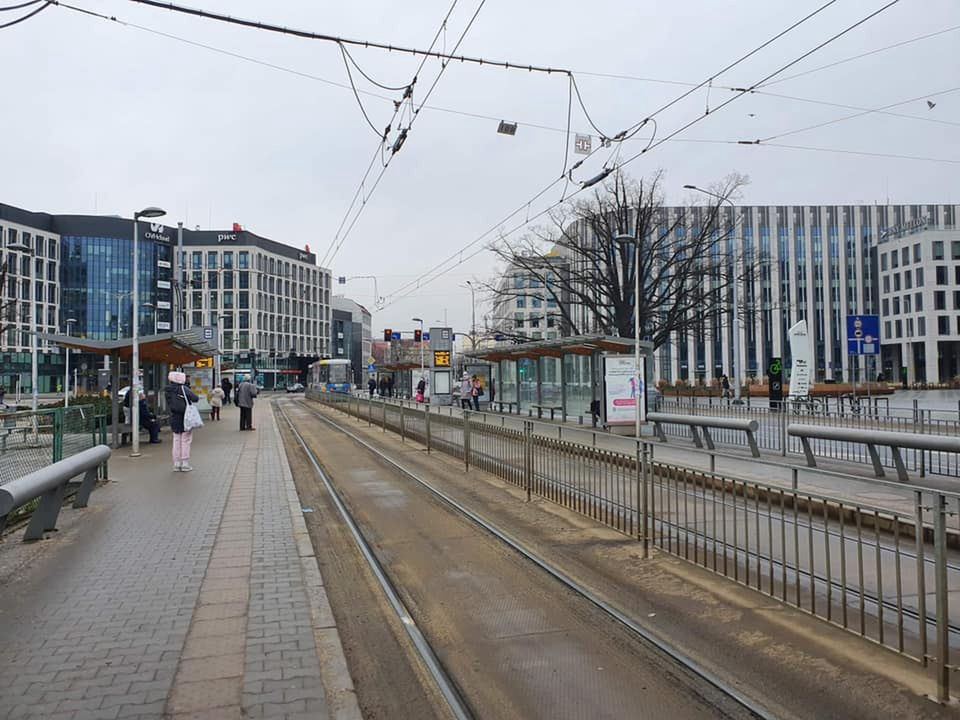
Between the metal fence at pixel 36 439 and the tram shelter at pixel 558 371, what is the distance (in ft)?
44.6

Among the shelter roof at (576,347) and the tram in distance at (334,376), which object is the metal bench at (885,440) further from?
the tram in distance at (334,376)

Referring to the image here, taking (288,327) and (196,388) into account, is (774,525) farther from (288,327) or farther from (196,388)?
(288,327)

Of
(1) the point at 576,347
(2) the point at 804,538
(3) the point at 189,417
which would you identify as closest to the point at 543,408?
(1) the point at 576,347

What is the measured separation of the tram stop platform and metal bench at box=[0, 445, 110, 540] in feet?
0.67

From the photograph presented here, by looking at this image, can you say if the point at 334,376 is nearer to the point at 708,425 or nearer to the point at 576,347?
the point at 576,347

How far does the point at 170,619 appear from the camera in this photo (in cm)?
527

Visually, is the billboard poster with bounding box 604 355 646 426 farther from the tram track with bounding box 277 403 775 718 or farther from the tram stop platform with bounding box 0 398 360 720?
the tram stop platform with bounding box 0 398 360 720

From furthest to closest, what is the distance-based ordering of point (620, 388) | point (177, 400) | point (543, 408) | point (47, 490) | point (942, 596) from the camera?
point (543, 408) → point (620, 388) → point (177, 400) → point (47, 490) → point (942, 596)

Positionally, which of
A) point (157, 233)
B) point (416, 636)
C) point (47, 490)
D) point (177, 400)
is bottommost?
point (416, 636)

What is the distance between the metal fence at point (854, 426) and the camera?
12.4m

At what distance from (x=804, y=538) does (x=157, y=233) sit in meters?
96.4

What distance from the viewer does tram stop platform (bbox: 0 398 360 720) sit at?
3979 millimetres

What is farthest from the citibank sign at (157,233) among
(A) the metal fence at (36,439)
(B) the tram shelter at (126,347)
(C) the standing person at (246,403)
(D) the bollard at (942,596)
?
(D) the bollard at (942,596)

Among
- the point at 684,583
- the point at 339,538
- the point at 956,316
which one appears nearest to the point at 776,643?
the point at 684,583
